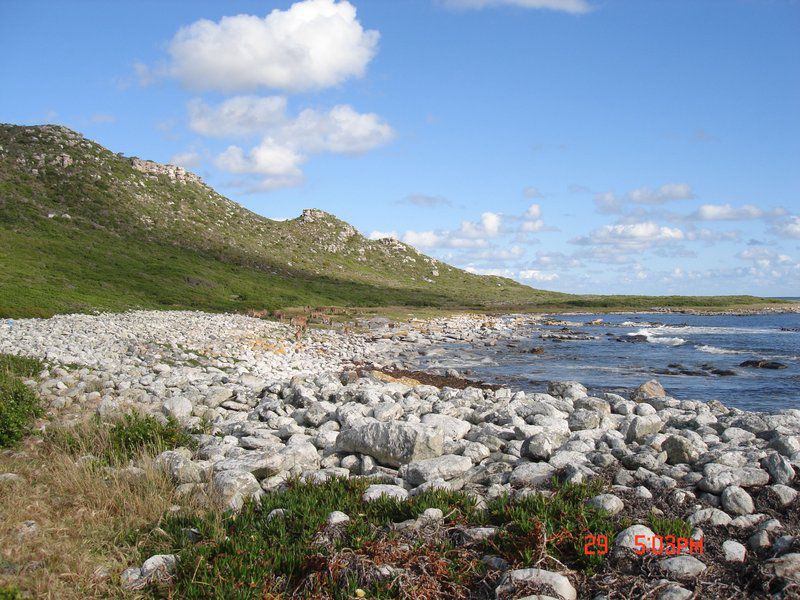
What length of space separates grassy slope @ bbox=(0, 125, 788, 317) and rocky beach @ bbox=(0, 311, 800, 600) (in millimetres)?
21672

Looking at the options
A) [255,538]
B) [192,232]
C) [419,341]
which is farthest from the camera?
[192,232]

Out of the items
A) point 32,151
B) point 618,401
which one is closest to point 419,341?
point 618,401

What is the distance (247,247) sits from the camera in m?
95.2

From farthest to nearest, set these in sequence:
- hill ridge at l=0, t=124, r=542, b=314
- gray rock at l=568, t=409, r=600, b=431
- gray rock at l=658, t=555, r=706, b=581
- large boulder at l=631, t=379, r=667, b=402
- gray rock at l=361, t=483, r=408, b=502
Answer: hill ridge at l=0, t=124, r=542, b=314, large boulder at l=631, t=379, r=667, b=402, gray rock at l=568, t=409, r=600, b=431, gray rock at l=361, t=483, r=408, b=502, gray rock at l=658, t=555, r=706, b=581

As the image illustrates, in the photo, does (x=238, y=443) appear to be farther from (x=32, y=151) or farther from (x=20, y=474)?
(x=32, y=151)

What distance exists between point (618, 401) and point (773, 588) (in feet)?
32.1

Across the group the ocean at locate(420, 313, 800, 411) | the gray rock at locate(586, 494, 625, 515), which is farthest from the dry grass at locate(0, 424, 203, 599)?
the ocean at locate(420, 313, 800, 411)

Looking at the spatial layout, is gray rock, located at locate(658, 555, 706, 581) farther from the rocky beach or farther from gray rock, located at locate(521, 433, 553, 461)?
gray rock, located at locate(521, 433, 553, 461)

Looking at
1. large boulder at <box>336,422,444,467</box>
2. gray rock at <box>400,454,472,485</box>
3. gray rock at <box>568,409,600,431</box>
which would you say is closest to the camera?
gray rock at <box>400,454,472,485</box>

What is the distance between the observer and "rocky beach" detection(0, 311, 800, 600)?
516cm

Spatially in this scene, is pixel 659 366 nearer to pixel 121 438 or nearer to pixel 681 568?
pixel 681 568

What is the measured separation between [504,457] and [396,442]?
1.60 meters

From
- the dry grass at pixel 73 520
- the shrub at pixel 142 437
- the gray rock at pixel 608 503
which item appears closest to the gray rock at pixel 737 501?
the gray rock at pixel 608 503
